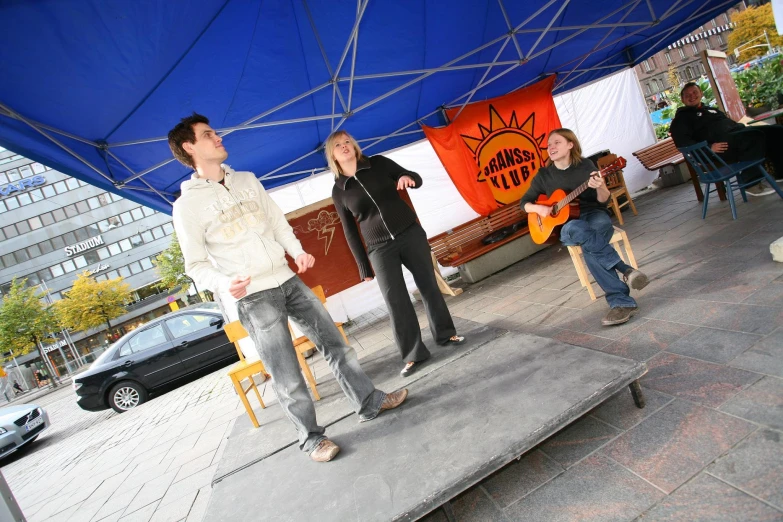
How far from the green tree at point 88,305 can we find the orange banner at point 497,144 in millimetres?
33724

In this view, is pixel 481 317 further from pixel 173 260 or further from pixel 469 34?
pixel 173 260

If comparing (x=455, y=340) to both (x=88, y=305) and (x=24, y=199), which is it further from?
(x=24, y=199)

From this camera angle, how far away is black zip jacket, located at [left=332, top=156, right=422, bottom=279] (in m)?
3.32

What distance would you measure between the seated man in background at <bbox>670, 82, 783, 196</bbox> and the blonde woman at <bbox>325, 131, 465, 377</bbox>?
4.40 m

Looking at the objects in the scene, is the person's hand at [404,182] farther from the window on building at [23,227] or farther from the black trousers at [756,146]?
the window on building at [23,227]

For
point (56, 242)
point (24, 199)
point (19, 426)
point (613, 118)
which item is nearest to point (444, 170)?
point (613, 118)

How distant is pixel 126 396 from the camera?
29.9 ft

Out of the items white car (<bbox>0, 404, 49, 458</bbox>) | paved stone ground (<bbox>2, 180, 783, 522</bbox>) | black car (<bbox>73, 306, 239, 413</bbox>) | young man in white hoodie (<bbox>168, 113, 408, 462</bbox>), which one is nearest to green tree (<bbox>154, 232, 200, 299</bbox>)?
white car (<bbox>0, 404, 49, 458</bbox>)

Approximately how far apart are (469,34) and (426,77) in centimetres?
84

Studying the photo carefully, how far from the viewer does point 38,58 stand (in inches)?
128

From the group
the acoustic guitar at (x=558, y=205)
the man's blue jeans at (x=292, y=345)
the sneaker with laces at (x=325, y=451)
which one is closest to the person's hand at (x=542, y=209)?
the acoustic guitar at (x=558, y=205)

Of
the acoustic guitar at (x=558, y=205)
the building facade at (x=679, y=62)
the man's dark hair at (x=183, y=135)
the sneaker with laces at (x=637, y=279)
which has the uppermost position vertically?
the building facade at (x=679, y=62)

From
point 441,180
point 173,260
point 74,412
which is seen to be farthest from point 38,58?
point 173,260

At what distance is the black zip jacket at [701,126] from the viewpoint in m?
5.41
